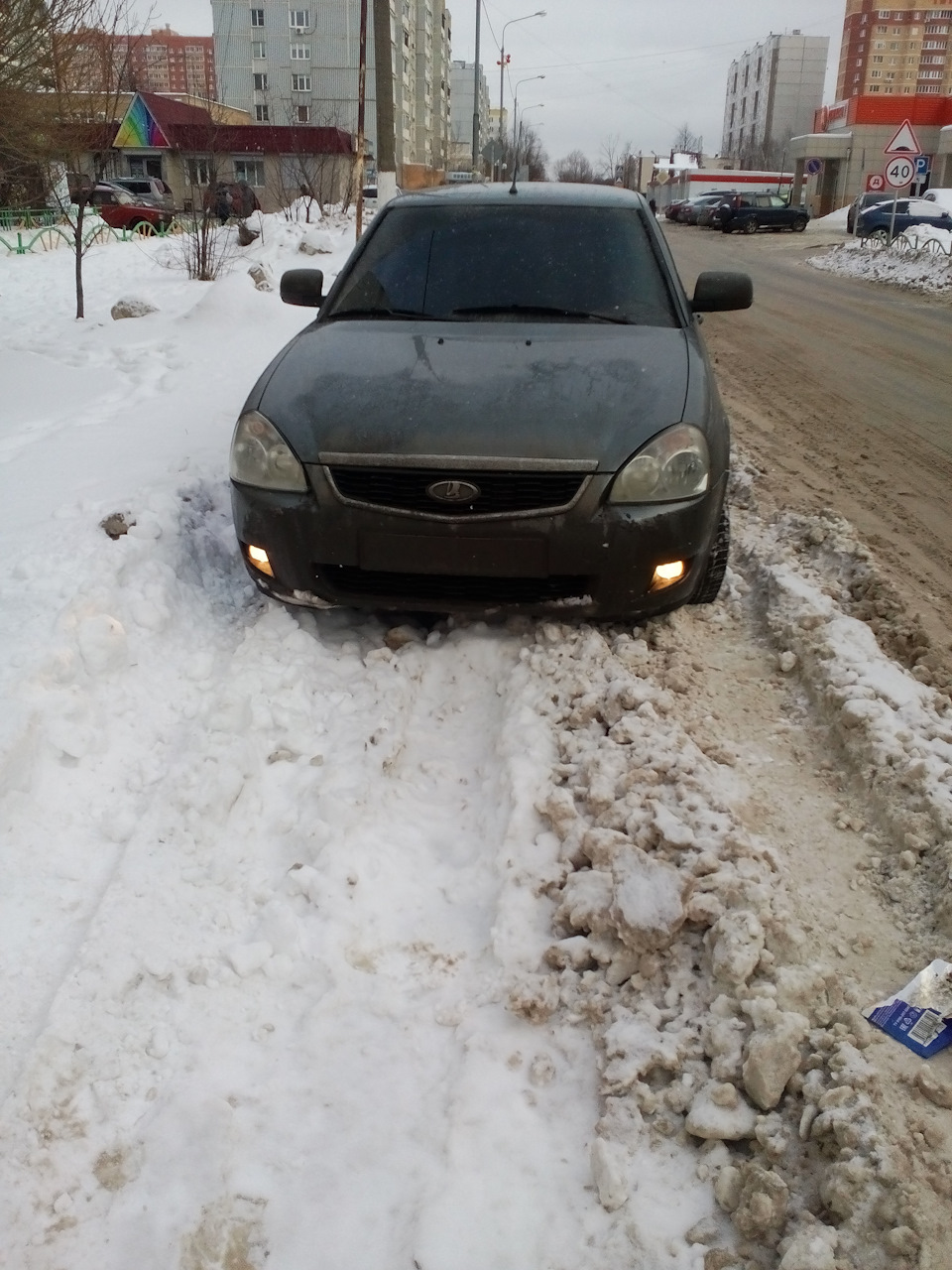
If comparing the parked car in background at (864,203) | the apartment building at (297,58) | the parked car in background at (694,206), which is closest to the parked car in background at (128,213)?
the parked car in background at (864,203)

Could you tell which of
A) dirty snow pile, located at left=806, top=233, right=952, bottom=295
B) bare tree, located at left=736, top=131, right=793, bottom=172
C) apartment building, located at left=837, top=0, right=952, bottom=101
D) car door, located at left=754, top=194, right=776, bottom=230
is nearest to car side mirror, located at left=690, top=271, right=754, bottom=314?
dirty snow pile, located at left=806, top=233, right=952, bottom=295

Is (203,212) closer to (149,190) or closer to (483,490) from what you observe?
(483,490)

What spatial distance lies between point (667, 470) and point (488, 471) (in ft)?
1.99

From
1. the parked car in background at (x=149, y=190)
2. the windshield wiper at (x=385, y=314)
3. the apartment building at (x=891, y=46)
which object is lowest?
the windshield wiper at (x=385, y=314)

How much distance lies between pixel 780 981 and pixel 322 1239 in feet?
3.45

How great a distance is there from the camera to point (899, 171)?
63.2 ft

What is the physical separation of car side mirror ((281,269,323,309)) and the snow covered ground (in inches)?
50.7

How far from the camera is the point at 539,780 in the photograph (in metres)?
2.95

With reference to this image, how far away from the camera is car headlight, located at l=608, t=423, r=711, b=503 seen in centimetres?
328

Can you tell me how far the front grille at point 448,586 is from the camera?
340cm

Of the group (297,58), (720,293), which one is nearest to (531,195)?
(720,293)

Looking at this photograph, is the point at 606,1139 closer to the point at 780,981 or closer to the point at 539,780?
the point at 780,981

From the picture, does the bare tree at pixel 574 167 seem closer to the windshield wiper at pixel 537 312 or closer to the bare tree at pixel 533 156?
the bare tree at pixel 533 156

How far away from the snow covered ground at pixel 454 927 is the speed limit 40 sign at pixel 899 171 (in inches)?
724
